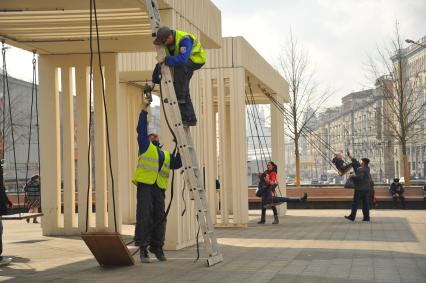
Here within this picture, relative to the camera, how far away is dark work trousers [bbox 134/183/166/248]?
1095 cm

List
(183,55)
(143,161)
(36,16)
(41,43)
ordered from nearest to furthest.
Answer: (183,55) < (143,161) < (36,16) < (41,43)

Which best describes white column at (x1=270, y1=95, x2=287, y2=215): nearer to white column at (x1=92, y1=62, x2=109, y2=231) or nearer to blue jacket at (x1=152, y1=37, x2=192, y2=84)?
white column at (x1=92, y1=62, x2=109, y2=231)

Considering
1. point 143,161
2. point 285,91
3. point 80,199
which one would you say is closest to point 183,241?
point 143,161

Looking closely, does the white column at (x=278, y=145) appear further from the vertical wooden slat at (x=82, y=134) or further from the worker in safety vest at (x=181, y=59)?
the worker in safety vest at (x=181, y=59)

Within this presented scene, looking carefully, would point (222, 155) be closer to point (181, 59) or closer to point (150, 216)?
point (150, 216)

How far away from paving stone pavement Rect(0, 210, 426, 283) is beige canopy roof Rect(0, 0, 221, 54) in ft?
12.8

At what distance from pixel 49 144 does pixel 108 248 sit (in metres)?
7.72

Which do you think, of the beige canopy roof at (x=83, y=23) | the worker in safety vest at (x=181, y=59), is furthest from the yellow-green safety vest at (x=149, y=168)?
the beige canopy roof at (x=83, y=23)

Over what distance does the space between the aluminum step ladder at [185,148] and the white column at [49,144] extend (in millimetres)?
7309

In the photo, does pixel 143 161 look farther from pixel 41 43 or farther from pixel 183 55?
pixel 41 43

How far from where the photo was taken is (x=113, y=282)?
29.4 ft

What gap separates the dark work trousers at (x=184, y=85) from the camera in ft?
34.1

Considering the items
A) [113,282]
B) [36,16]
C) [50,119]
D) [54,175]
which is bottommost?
[113,282]

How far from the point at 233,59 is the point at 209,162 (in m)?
2.70
